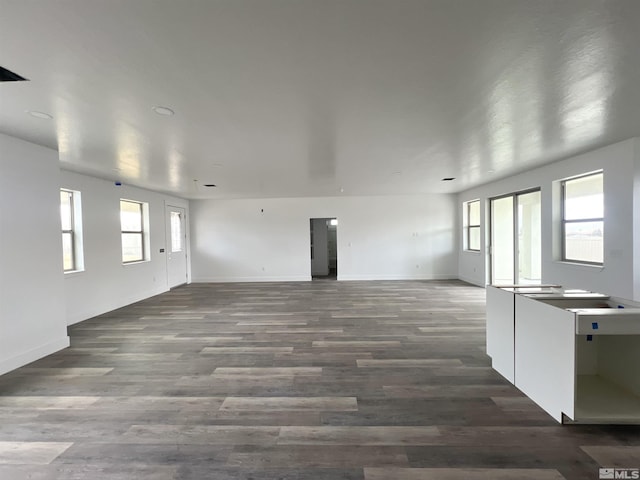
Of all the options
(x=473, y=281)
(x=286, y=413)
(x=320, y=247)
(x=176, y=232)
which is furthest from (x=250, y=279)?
(x=286, y=413)

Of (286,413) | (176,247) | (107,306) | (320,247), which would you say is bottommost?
(286,413)

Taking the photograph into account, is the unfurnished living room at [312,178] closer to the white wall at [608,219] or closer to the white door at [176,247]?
the white wall at [608,219]

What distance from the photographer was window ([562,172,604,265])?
4180 mm

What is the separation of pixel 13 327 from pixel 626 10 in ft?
18.1

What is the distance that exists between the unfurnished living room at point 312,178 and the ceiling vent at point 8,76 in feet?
0.05

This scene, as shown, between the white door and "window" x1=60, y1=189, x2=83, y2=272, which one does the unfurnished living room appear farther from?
the white door

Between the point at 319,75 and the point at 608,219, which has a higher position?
the point at 319,75

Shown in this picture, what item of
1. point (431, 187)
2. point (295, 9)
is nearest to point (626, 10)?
point (295, 9)

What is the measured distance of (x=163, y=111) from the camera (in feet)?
8.33

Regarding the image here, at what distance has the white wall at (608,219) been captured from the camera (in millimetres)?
3525

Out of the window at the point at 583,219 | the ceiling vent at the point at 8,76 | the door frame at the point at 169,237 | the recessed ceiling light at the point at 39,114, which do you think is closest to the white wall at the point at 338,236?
the door frame at the point at 169,237

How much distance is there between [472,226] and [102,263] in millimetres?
8653

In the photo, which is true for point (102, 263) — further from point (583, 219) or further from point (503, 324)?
point (583, 219)

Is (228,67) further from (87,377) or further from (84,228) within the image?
(84,228)
